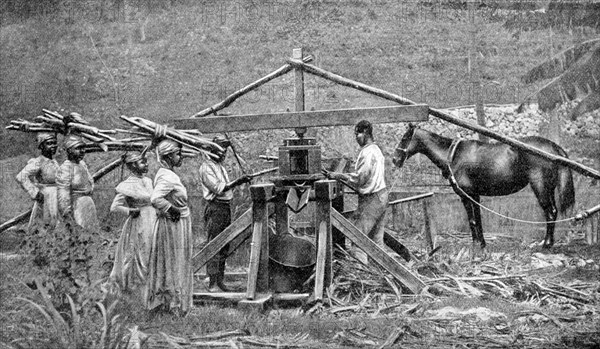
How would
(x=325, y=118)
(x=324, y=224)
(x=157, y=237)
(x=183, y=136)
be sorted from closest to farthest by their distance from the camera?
(x=157, y=237) → (x=183, y=136) → (x=324, y=224) → (x=325, y=118)

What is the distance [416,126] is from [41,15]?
4560 mm

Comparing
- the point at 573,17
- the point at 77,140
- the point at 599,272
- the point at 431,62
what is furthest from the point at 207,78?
the point at 599,272

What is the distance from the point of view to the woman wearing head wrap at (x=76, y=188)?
27.8 ft

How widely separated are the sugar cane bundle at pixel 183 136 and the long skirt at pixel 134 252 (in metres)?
0.73

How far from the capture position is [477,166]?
10.1m

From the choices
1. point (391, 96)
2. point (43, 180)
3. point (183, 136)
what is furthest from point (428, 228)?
point (43, 180)

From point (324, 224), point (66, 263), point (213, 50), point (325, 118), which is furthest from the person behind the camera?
point (213, 50)

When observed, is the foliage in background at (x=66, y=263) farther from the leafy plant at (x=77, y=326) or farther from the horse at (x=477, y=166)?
the horse at (x=477, y=166)

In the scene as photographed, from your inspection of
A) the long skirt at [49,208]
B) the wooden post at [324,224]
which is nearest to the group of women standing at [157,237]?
the long skirt at [49,208]

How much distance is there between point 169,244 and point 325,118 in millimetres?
2136

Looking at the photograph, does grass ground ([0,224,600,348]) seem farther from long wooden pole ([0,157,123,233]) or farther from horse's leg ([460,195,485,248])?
horse's leg ([460,195,485,248])

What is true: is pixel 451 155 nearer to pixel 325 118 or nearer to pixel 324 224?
pixel 325 118

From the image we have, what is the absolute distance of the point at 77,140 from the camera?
8.47 metres

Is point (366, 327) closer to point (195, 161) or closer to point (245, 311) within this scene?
point (245, 311)
